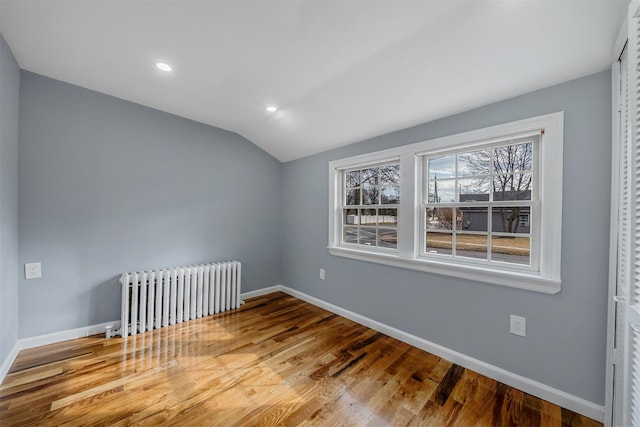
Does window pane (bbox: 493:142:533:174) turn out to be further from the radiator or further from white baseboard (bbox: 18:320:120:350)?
white baseboard (bbox: 18:320:120:350)

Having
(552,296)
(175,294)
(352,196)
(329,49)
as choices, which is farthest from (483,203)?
(175,294)

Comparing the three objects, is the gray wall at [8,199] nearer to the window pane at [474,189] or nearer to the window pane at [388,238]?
the window pane at [388,238]

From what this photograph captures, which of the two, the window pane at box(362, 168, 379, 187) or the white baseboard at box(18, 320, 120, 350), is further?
the window pane at box(362, 168, 379, 187)

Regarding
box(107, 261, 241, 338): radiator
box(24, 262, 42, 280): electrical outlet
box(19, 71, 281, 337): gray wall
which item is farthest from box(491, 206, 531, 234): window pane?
box(24, 262, 42, 280): electrical outlet

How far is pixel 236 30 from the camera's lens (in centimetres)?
164

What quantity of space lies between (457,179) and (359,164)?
3.54ft

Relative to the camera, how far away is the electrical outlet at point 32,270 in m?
2.19

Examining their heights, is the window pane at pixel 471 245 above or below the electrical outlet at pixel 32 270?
above

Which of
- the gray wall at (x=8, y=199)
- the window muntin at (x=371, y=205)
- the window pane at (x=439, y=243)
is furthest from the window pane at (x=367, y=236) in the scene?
the gray wall at (x=8, y=199)

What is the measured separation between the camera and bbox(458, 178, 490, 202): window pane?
205 cm

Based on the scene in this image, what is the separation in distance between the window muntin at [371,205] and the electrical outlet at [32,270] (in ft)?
9.80

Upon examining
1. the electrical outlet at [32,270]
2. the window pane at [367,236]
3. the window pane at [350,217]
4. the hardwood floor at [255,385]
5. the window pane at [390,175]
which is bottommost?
the hardwood floor at [255,385]

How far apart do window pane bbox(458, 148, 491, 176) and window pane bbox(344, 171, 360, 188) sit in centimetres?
119

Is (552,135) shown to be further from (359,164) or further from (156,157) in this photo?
(156,157)
